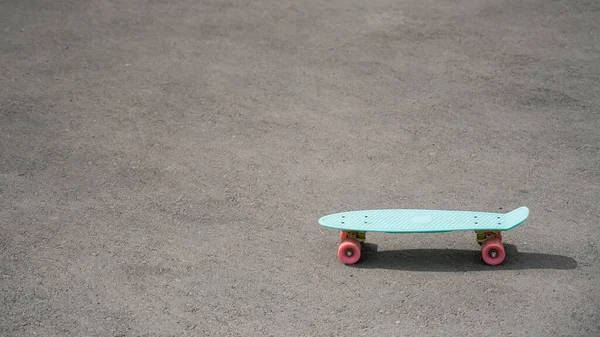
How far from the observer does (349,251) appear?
181 inches

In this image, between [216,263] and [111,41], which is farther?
[111,41]

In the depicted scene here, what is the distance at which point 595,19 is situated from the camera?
776 cm

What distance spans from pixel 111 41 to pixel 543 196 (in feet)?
15.9

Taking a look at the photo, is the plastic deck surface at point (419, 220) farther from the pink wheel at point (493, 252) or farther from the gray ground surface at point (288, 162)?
the gray ground surface at point (288, 162)

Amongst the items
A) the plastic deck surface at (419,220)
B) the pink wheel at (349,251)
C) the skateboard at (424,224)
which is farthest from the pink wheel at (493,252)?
the pink wheel at (349,251)

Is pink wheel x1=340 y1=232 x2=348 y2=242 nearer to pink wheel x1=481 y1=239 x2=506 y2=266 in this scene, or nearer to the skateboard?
the skateboard

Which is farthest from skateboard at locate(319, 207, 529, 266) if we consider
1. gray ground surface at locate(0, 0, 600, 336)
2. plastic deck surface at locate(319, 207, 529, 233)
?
gray ground surface at locate(0, 0, 600, 336)

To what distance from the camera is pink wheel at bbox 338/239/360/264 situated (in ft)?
15.1

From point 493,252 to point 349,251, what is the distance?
2.98 ft

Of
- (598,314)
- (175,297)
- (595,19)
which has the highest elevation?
(595,19)

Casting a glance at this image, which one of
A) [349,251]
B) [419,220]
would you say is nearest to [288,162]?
[349,251]

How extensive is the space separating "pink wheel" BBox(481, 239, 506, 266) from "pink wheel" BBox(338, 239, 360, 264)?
0.80 meters

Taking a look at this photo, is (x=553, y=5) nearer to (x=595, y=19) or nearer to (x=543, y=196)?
(x=595, y=19)

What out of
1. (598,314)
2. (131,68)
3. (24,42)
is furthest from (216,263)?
(24,42)
